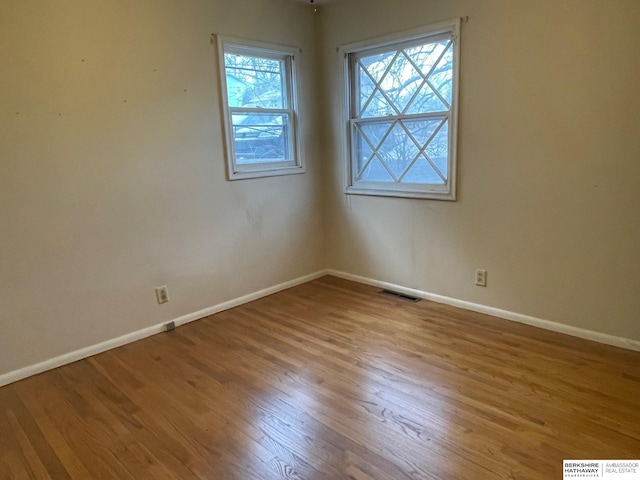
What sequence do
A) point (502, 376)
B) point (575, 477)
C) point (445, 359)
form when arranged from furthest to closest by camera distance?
point (445, 359) → point (502, 376) → point (575, 477)

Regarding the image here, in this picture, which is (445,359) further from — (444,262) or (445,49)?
(445,49)

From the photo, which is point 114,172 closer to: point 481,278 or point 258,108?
point 258,108

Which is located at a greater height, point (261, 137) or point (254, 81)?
point (254, 81)

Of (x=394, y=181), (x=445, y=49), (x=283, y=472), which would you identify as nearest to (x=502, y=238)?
(x=394, y=181)

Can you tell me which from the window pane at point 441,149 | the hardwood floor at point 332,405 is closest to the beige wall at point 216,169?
the window pane at point 441,149

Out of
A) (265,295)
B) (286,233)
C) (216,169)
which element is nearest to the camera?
(216,169)

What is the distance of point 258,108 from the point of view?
136 inches

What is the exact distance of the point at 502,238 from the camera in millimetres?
2959

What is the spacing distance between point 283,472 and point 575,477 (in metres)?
1.10

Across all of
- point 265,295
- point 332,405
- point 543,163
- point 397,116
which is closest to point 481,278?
point 543,163

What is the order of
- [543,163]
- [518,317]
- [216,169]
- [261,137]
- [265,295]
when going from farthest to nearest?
[265,295]
[261,137]
[216,169]
[518,317]
[543,163]

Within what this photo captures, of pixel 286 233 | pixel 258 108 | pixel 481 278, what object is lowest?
pixel 481 278

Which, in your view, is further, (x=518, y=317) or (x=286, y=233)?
(x=286, y=233)

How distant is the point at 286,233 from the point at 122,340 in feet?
5.11
